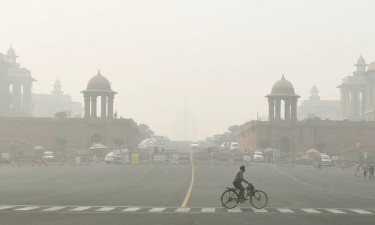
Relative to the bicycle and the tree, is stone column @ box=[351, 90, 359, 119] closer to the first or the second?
the tree

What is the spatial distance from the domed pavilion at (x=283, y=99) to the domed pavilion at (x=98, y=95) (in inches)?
1137

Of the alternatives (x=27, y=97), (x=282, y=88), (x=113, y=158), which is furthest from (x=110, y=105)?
(x=27, y=97)

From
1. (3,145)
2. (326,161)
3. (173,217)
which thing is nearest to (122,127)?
(3,145)

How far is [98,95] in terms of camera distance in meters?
108

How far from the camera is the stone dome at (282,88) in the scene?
10962 cm

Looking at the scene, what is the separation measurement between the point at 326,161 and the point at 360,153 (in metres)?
20.0

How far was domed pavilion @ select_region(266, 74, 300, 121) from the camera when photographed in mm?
109188

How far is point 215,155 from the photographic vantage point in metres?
78.6

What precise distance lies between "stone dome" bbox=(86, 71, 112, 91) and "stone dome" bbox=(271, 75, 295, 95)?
3025 cm

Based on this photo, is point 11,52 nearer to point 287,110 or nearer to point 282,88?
point 282,88

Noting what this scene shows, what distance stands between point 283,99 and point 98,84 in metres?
33.7

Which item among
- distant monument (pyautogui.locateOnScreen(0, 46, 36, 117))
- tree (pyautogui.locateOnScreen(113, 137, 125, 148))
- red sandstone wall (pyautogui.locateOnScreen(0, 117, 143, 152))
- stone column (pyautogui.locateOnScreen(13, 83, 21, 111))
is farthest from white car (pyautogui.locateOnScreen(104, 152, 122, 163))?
stone column (pyautogui.locateOnScreen(13, 83, 21, 111))

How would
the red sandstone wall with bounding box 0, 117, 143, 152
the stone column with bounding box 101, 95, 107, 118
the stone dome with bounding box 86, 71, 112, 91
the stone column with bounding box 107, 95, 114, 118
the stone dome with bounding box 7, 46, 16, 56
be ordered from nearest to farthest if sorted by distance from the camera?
the red sandstone wall with bounding box 0, 117, 143, 152 → the stone dome with bounding box 86, 71, 112, 91 → the stone column with bounding box 101, 95, 107, 118 → the stone column with bounding box 107, 95, 114, 118 → the stone dome with bounding box 7, 46, 16, 56

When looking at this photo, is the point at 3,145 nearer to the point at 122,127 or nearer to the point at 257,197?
the point at 122,127
